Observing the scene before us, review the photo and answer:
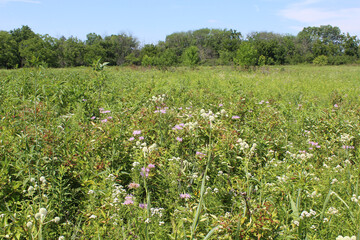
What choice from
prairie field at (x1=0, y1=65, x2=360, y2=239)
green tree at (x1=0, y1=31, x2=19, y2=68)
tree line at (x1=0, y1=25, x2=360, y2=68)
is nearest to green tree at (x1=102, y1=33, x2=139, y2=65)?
tree line at (x1=0, y1=25, x2=360, y2=68)

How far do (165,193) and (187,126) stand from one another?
64 cm

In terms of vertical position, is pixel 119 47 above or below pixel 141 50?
above

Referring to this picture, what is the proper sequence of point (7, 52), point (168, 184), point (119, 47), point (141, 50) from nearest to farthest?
point (168, 184), point (7, 52), point (141, 50), point (119, 47)

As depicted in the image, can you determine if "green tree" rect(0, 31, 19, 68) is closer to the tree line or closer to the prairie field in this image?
the tree line

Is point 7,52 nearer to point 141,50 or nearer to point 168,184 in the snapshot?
point 141,50

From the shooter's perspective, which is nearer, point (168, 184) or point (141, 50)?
point (168, 184)

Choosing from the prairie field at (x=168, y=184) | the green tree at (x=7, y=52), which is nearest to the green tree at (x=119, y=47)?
the green tree at (x=7, y=52)

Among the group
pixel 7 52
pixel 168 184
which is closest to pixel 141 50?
pixel 7 52

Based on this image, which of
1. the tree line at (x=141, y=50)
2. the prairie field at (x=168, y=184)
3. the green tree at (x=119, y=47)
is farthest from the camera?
the green tree at (x=119, y=47)

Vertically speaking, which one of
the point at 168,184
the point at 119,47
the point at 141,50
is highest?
the point at 119,47

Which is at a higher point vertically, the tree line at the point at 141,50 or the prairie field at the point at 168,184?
the tree line at the point at 141,50

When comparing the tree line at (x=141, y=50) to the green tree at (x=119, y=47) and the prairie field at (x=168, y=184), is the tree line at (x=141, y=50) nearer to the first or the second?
the green tree at (x=119, y=47)

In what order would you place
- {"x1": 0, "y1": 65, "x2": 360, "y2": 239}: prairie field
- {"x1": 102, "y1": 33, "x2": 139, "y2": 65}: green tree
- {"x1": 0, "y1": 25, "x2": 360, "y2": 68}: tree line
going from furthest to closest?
{"x1": 102, "y1": 33, "x2": 139, "y2": 65}: green tree
{"x1": 0, "y1": 25, "x2": 360, "y2": 68}: tree line
{"x1": 0, "y1": 65, "x2": 360, "y2": 239}: prairie field

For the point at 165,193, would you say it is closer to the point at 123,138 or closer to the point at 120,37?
the point at 123,138
